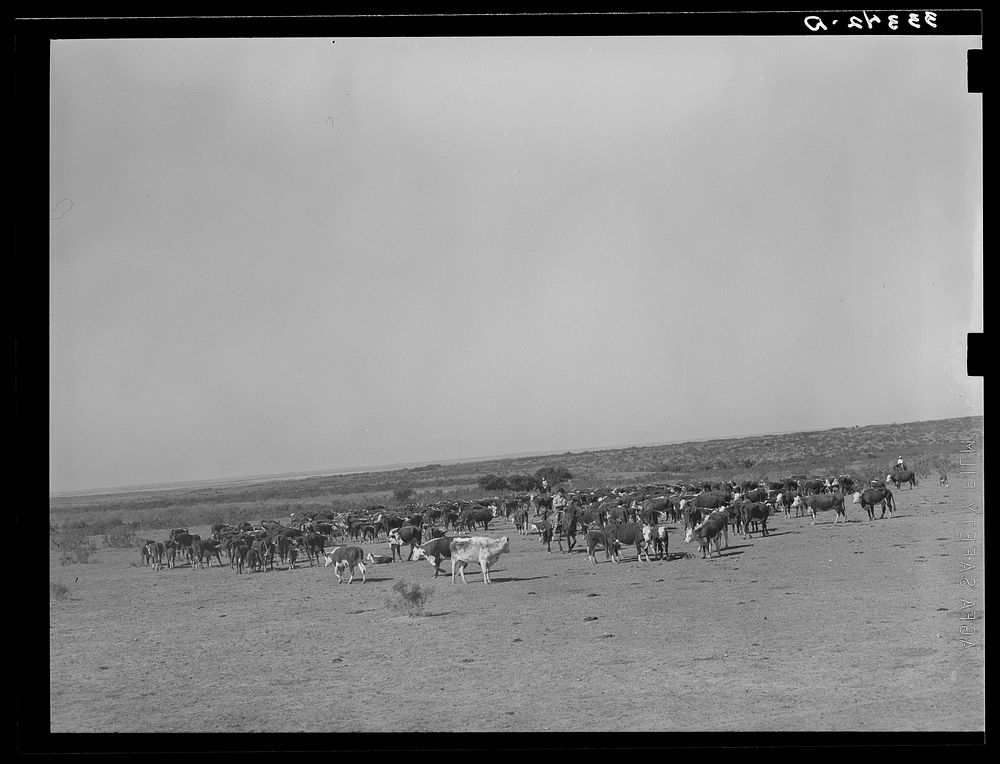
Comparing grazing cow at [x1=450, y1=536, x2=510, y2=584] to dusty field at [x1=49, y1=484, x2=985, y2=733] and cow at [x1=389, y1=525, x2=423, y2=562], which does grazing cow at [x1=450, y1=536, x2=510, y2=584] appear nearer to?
dusty field at [x1=49, y1=484, x2=985, y2=733]

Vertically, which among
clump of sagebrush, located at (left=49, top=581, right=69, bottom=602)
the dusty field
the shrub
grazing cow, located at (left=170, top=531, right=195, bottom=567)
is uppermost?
the shrub

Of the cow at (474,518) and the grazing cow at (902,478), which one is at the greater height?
the grazing cow at (902,478)

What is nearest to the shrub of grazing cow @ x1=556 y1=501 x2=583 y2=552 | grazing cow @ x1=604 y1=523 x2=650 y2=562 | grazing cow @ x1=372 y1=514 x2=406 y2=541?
grazing cow @ x1=372 y1=514 x2=406 y2=541

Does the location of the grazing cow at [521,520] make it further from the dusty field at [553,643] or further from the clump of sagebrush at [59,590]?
the clump of sagebrush at [59,590]
